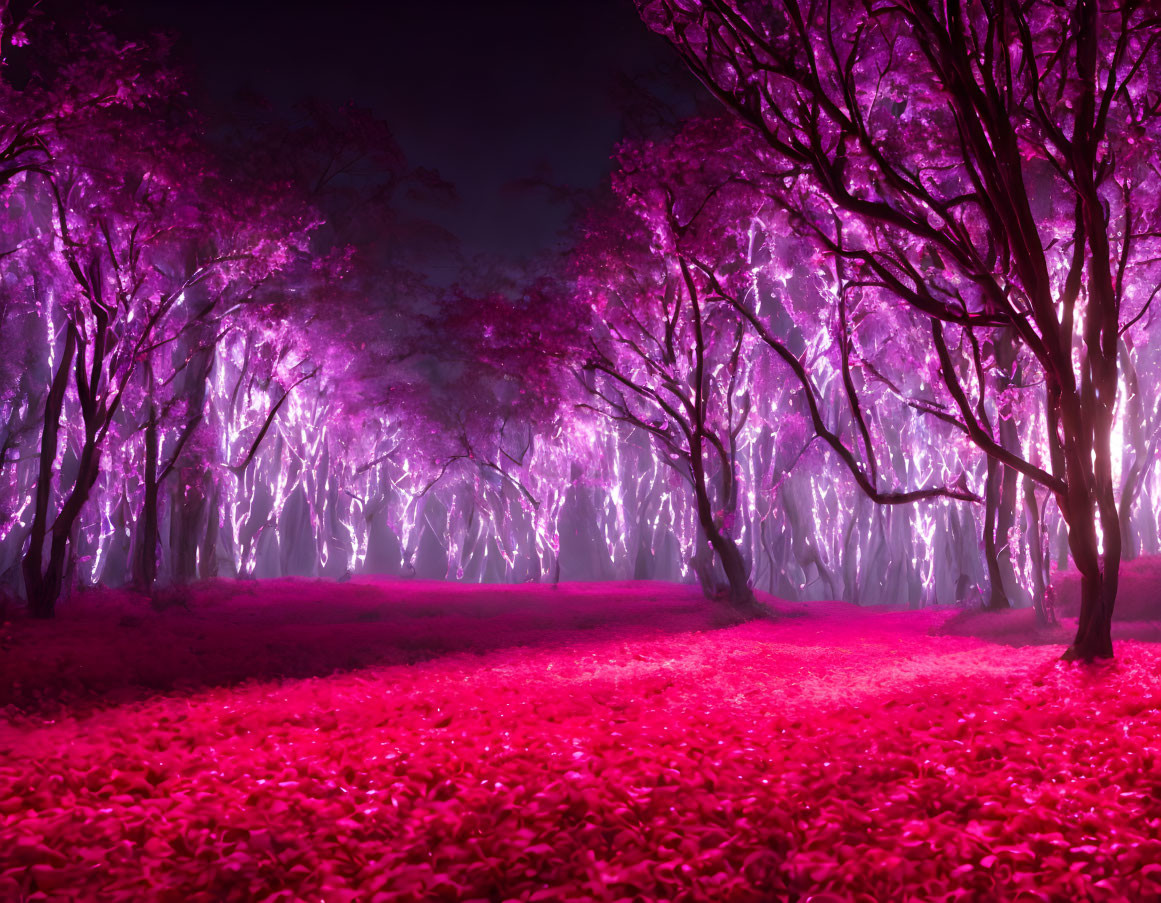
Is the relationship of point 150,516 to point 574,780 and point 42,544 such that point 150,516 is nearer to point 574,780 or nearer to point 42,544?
point 42,544

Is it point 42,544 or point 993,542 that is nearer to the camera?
point 42,544

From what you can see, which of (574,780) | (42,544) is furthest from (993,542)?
(42,544)

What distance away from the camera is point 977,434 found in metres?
8.15

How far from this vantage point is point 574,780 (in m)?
4.57

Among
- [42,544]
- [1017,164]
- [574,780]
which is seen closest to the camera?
[574,780]

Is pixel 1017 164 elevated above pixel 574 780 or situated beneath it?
elevated above

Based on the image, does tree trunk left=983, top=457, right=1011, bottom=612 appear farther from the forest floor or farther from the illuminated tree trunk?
the illuminated tree trunk

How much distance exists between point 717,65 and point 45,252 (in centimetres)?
1428

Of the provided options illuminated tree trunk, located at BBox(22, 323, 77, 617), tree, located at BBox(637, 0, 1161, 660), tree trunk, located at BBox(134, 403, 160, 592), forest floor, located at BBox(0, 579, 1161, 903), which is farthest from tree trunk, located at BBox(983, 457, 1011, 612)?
tree trunk, located at BBox(134, 403, 160, 592)

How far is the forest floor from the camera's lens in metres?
3.46

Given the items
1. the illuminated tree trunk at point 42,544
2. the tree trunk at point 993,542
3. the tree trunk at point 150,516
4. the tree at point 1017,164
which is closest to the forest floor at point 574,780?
the tree at point 1017,164

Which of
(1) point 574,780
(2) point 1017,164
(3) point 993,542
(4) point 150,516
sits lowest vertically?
(1) point 574,780

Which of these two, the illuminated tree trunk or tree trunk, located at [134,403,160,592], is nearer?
the illuminated tree trunk

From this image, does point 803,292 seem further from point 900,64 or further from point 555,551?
point 555,551
